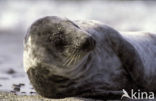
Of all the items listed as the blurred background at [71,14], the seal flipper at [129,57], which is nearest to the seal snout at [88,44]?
the seal flipper at [129,57]

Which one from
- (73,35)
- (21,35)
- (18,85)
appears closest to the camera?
(73,35)

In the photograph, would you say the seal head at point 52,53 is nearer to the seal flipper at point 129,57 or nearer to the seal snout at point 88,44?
the seal snout at point 88,44

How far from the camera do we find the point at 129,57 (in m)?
5.43

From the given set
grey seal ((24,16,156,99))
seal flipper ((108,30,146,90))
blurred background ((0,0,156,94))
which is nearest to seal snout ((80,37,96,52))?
grey seal ((24,16,156,99))

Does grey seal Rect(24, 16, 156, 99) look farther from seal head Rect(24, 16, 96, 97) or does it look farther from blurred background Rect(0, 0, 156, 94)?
blurred background Rect(0, 0, 156, 94)

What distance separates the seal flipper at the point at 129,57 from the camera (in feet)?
17.8

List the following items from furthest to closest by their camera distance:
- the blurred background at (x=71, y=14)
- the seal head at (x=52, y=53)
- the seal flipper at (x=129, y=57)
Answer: the blurred background at (x=71, y=14) < the seal flipper at (x=129, y=57) < the seal head at (x=52, y=53)

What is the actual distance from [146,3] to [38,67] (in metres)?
13.4

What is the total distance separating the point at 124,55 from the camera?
214 inches

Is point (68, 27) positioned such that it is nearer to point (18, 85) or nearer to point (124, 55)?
point (124, 55)

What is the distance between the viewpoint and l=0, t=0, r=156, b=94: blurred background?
44.3 feet

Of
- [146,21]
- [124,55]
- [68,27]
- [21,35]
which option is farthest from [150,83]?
[146,21]

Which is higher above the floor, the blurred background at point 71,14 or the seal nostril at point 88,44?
the blurred background at point 71,14

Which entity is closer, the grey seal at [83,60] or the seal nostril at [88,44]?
the seal nostril at [88,44]
